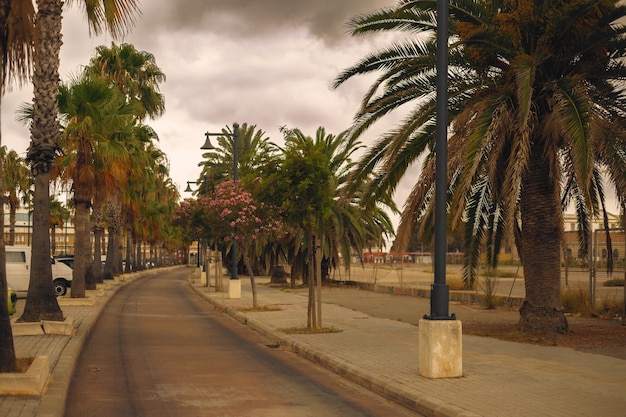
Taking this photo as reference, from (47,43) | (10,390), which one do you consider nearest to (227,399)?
(10,390)

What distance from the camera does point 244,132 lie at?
57656mm

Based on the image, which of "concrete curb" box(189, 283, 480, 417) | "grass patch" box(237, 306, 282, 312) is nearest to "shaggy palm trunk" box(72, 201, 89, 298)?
"grass patch" box(237, 306, 282, 312)

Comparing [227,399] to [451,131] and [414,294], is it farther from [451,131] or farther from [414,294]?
[414,294]

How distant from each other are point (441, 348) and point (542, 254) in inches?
259

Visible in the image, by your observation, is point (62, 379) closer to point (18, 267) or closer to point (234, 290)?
point (234, 290)

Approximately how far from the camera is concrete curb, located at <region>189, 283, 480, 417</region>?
875 centimetres

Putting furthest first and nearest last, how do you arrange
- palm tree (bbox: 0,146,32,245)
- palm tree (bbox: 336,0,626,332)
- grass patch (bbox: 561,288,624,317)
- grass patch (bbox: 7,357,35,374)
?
palm tree (bbox: 0,146,32,245), grass patch (bbox: 561,288,624,317), palm tree (bbox: 336,0,626,332), grass patch (bbox: 7,357,35,374)

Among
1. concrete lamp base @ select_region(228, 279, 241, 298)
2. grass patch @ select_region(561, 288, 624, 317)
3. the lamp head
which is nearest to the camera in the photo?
grass patch @ select_region(561, 288, 624, 317)

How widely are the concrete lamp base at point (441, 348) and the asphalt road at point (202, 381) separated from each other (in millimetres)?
1003

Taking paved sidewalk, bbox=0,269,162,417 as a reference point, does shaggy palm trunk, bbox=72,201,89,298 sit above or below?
above

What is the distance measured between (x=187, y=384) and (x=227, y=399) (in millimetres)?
1399

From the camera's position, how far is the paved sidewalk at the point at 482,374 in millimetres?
8867

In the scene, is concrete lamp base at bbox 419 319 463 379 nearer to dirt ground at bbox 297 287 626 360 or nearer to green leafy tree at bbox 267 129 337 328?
dirt ground at bbox 297 287 626 360

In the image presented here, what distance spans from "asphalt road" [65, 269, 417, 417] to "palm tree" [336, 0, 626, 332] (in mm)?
4448
